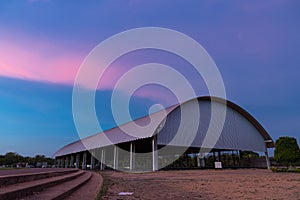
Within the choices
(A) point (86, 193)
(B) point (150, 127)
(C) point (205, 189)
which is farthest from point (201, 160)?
(A) point (86, 193)

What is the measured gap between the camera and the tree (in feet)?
72.5

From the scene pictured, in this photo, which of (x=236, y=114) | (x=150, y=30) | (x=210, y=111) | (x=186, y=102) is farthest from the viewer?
(x=236, y=114)

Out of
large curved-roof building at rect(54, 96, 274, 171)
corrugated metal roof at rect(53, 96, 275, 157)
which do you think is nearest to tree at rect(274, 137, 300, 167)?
large curved-roof building at rect(54, 96, 274, 171)

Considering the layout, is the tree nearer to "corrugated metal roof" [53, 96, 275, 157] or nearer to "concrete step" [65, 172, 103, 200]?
"corrugated metal roof" [53, 96, 275, 157]

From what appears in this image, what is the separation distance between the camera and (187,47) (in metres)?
19.6

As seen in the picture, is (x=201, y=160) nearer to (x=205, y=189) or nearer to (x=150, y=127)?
(x=150, y=127)

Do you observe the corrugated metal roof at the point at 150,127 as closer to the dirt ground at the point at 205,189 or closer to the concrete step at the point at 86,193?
the dirt ground at the point at 205,189

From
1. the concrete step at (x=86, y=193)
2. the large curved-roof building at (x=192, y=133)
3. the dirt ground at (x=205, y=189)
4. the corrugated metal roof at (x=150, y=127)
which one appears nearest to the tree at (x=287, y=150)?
the large curved-roof building at (x=192, y=133)

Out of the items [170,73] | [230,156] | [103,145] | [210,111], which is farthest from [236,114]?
[103,145]

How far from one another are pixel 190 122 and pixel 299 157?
11256 mm

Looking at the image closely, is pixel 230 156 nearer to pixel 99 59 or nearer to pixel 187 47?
pixel 187 47

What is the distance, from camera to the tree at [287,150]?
22.1 meters

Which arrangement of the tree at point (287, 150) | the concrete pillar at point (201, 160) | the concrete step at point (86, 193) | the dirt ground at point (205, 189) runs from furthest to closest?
the concrete pillar at point (201, 160) < the tree at point (287, 150) < the dirt ground at point (205, 189) < the concrete step at point (86, 193)

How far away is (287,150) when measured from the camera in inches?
877
